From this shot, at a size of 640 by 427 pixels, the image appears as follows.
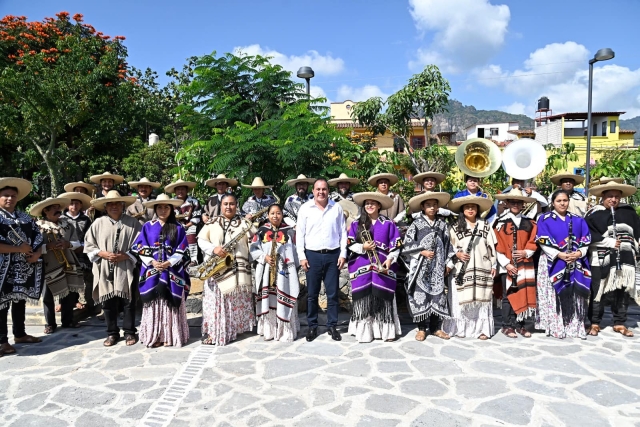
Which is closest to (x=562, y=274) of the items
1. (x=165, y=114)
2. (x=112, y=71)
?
(x=112, y=71)

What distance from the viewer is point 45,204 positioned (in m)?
5.71

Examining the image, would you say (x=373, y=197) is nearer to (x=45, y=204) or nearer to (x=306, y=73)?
(x=45, y=204)

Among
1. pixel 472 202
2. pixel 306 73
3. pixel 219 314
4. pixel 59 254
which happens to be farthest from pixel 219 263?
A: pixel 306 73

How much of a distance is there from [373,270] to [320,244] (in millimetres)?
701

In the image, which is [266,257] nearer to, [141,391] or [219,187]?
[141,391]

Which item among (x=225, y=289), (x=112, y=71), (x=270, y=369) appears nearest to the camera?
(x=270, y=369)

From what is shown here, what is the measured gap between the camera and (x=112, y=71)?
610 inches

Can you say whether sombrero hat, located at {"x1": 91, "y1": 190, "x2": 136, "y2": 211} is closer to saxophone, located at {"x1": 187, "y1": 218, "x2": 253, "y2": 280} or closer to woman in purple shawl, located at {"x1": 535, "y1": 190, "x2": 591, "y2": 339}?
saxophone, located at {"x1": 187, "y1": 218, "x2": 253, "y2": 280}

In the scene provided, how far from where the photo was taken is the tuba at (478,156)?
725 cm

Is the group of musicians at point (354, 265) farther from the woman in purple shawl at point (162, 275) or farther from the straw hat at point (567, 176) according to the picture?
the straw hat at point (567, 176)

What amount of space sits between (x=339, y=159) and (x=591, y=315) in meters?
5.50

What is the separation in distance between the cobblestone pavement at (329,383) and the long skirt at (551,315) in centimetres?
15

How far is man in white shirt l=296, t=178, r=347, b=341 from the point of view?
546 centimetres

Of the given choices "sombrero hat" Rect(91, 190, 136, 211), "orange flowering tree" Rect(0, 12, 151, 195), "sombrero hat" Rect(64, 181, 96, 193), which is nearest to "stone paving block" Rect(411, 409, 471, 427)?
"sombrero hat" Rect(91, 190, 136, 211)
